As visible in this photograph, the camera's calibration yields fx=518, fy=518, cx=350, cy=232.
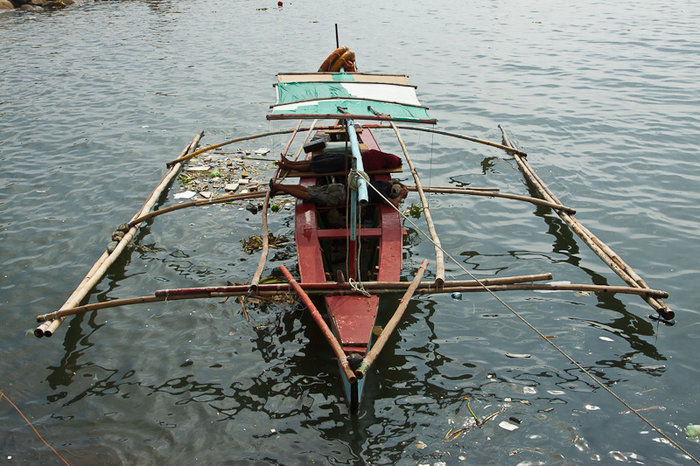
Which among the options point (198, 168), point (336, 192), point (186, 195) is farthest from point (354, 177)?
point (198, 168)

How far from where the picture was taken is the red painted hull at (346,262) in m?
5.22

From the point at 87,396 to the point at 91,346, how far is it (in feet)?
2.98

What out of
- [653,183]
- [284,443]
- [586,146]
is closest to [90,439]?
[284,443]

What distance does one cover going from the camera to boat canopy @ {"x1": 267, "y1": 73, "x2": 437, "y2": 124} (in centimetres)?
671

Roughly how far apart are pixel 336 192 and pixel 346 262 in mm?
1175

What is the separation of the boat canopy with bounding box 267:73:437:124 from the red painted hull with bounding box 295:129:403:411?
52.3 inches

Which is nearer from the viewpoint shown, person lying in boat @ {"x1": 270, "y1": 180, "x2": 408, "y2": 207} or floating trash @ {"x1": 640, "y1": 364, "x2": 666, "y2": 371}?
floating trash @ {"x1": 640, "y1": 364, "x2": 666, "y2": 371}

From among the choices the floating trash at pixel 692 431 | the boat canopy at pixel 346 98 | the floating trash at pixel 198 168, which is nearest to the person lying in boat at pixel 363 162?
the boat canopy at pixel 346 98

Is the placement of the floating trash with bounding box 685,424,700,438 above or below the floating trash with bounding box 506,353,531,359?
below

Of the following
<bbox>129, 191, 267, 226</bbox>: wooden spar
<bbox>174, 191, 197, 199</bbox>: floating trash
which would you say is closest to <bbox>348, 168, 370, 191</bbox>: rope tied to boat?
<bbox>129, 191, 267, 226</bbox>: wooden spar

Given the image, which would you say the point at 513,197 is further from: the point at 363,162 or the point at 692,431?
the point at 692,431

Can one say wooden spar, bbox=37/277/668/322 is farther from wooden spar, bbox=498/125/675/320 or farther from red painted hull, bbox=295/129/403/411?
wooden spar, bbox=498/125/675/320

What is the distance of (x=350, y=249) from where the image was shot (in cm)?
652

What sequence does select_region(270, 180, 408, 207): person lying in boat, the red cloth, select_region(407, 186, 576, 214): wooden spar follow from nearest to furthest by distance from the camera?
select_region(270, 180, 408, 207): person lying in boat
the red cloth
select_region(407, 186, 576, 214): wooden spar
